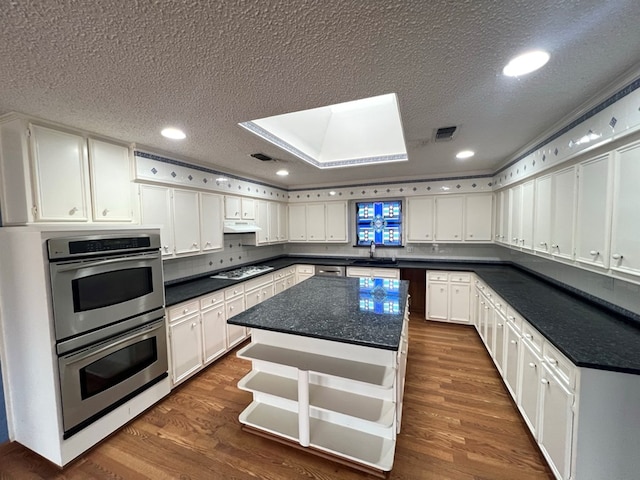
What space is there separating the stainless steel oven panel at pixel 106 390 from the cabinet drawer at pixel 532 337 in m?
3.09

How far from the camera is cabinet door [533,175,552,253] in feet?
7.97

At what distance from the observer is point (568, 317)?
1.94 metres

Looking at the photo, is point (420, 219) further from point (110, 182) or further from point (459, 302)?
point (110, 182)

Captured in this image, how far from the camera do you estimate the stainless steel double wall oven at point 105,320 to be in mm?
1808

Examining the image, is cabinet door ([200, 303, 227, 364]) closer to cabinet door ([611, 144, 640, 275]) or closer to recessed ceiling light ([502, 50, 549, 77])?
recessed ceiling light ([502, 50, 549, 77])

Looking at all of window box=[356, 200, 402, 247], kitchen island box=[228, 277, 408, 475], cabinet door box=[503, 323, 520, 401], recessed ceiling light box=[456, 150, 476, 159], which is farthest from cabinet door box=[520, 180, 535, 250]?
window box=[356, 200, 402, 247]

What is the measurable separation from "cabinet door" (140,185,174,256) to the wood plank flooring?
1.55m

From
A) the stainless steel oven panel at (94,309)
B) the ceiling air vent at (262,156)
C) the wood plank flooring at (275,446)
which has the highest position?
the ceiling air vent at (262,156)

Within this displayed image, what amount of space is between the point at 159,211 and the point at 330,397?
2514 mm

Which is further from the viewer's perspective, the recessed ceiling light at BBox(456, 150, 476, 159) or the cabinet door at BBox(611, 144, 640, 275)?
the recessed ceiling light at BBox(456, 150, 476, 159)

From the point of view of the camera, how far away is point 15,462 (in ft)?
6.17

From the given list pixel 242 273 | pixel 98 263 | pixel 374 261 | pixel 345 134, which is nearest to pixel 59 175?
pixel 98 263

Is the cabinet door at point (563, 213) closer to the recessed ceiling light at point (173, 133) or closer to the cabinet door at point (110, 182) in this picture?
the recessed ceiling light at point (173, 133)

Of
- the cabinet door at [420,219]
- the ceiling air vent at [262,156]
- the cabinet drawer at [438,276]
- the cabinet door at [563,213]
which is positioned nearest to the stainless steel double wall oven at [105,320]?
the ceiling air vent at [262,156]
